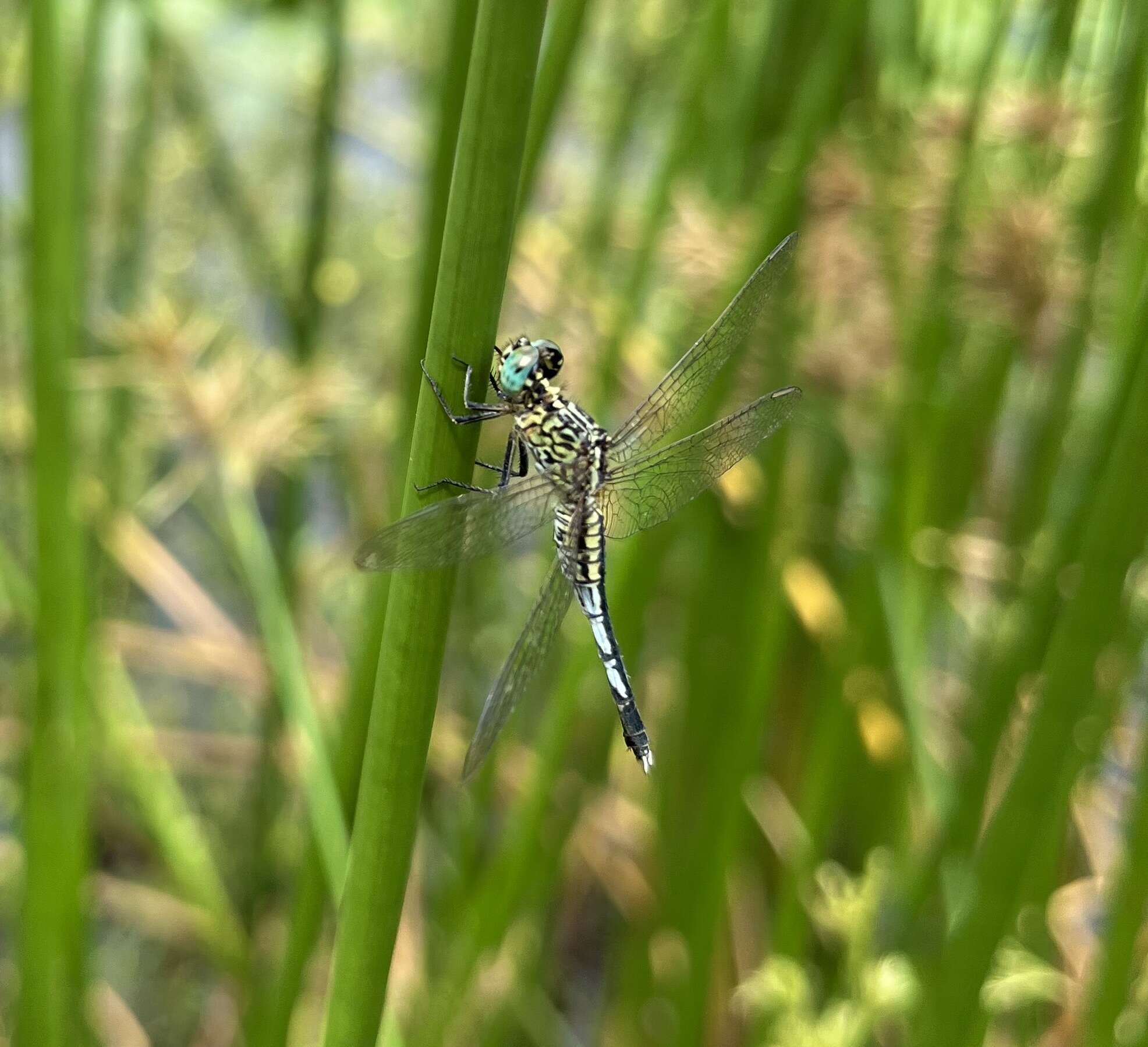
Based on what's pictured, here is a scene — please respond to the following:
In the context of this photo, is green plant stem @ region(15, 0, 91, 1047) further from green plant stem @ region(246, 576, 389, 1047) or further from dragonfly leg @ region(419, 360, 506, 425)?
dragonfly leg @ region(419, 360, 506, 425)

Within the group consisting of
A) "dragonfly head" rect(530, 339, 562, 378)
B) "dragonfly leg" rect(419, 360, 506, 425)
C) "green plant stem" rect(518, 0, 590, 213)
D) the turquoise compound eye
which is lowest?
"dragonfly leg" rect(419, 360, 506, 425)

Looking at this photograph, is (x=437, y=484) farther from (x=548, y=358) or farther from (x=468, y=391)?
(x=548, y=358)

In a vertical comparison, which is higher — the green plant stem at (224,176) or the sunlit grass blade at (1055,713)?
the green plant stem at (224,176)

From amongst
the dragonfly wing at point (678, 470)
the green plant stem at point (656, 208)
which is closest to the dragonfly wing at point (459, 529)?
the dragonfly wing at point (678, 470)

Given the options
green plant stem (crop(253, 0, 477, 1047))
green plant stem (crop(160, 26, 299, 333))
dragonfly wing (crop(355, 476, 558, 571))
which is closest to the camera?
dragonfly wing (crop(355, 476, 558, 571))

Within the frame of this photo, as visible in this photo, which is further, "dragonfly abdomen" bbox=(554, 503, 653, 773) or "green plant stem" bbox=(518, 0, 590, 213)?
"dragonfly abdomen" bbox=(554, 503, 653, 773)

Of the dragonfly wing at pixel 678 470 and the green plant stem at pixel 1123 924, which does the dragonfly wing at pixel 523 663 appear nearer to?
the dragonfly wing at pixel 678 470

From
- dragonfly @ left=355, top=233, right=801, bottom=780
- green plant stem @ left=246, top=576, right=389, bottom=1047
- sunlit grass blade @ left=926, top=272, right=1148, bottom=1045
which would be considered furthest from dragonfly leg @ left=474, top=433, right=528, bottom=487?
sunlit grass blade @ left=926, top=272, right=1148, bottom=1045
